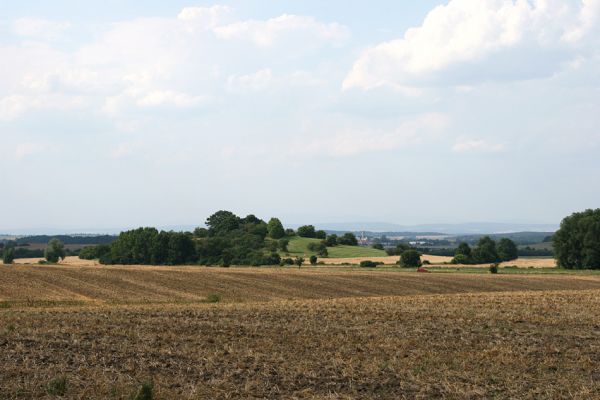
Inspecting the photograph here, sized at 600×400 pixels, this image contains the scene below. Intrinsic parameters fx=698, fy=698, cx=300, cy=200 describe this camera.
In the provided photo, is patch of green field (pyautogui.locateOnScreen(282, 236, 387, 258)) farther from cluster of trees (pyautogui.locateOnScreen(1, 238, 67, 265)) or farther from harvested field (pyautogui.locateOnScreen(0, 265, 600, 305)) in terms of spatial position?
harvested field (pyautogui.locateOnScreen(0, 265, 600, 305))

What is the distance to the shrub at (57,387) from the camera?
15.1 meters

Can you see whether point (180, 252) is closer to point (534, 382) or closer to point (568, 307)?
point (568, 307)

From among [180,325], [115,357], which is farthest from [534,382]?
[180,325]

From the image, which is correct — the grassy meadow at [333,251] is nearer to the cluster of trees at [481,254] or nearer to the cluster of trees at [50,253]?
the cluster of trees at [481,254]

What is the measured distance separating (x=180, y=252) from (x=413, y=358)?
94.5m

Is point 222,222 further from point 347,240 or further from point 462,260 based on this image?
point 462,260

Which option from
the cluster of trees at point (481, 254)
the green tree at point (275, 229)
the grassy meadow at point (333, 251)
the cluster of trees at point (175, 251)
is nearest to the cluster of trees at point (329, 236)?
the grassy meadow at point (333, 251)

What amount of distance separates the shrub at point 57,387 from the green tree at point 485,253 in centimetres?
11711

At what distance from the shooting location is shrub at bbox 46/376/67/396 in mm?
15125

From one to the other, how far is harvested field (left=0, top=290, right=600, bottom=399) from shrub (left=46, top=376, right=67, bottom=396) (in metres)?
0.12

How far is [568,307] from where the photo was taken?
123ft

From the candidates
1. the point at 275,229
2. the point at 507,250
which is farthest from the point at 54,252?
the point at 507,250

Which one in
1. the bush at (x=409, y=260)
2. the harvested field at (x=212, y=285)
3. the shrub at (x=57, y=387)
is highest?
the bush at (x=409, y=260)

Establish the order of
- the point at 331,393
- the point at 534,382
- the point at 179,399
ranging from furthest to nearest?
1. the point at 534,382
2. the point at 331,393
3. the point at 179,399
